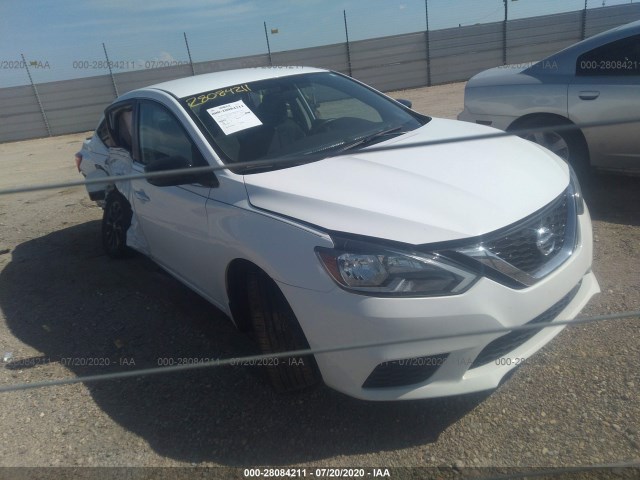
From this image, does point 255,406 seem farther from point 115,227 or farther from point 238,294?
point 115,227

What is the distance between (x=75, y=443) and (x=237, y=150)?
5.79 ft

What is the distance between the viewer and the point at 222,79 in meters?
3.78

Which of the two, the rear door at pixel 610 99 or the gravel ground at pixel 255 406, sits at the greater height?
the rear door at pixel 610 99

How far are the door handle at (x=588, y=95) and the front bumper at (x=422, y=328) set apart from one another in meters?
2.96

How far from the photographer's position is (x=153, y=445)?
101 inches

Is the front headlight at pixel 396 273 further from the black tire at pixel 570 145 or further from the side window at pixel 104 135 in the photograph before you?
the side window at pixel 104 135

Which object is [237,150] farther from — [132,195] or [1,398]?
[1,398]

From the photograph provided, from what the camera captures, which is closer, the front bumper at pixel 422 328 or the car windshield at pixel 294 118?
the front bumper at pixel 422 328

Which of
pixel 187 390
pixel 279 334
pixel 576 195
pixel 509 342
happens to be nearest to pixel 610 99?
pixel 576 195

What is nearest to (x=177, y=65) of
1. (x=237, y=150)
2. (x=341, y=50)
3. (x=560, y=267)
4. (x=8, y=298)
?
(x=341, y=50)

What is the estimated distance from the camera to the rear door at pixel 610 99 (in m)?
4.51

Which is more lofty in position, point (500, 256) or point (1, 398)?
point (500, 256)

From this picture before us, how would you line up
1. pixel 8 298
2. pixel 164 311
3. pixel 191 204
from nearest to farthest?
1. pixel 191 204
2. pixel 164 311
3. pixel 8 298

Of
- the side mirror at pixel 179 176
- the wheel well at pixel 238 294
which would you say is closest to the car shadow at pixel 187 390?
the wheel well at pixel 238 294
